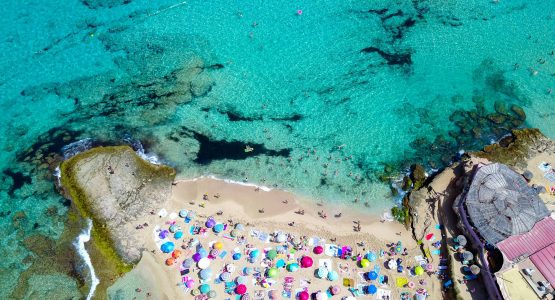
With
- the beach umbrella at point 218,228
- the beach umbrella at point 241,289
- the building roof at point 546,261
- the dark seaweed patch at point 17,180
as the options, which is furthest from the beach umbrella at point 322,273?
the dark seaweed patch at point 17,180

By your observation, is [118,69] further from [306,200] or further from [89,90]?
[306,200]

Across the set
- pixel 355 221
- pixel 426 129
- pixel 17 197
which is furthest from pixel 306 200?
pixel 17 197

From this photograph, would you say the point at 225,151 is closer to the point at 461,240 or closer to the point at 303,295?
the point at 303,295

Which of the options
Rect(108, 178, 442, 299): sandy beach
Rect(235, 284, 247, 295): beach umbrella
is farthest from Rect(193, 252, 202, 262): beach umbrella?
Rect(235, 284, 247, 295): beach umbrella

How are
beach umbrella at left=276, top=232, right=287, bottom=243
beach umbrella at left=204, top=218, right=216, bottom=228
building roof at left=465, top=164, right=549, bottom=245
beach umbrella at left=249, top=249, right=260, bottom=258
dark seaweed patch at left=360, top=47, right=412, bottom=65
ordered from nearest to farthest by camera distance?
building roof at left=465, top=164, right=549, bottom=245 → beach umbrella at left=249, top=249, right=260, bottom=258 → beach umbrella at left=276, top=232, right=287, bottom=243 → beach umbrella at left=204, top=218, right=216, bottom=228 → dark seaweed patch at left=360, top=47, right=412, bottom=65

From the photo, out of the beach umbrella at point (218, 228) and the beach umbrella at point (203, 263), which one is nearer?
the beach umbrella at point (203, 263)

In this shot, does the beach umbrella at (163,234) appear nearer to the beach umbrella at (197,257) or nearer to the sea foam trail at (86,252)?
the beach umbrella at (197,257)

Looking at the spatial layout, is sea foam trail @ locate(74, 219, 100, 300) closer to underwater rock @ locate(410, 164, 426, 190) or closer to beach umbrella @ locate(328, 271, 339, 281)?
beach umbrella @ locate(328, 271, 339, 281)
